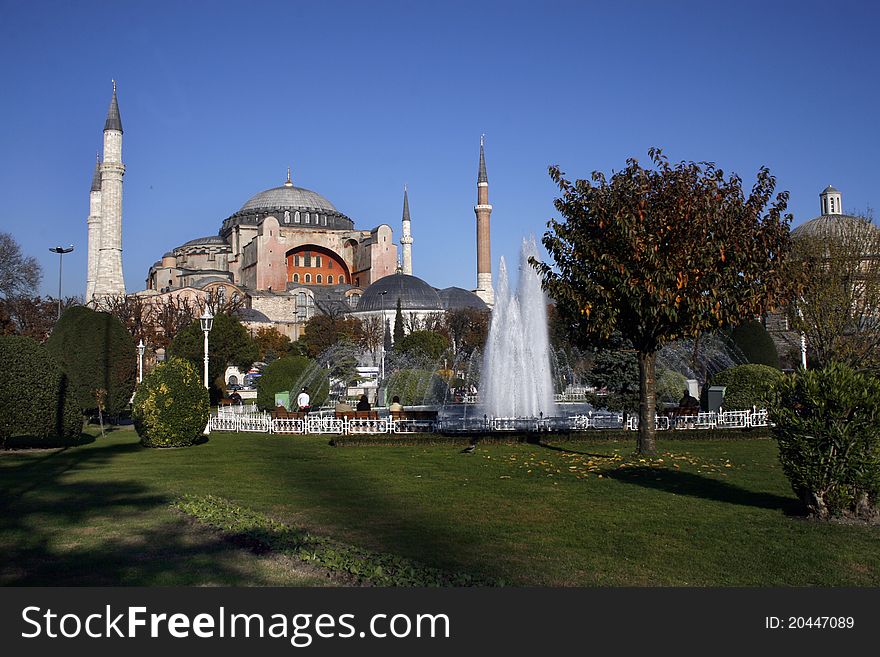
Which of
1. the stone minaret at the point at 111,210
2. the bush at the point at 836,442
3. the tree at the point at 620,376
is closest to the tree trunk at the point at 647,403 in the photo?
the bush at the point at 836,442

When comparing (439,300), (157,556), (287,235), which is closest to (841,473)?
(157,556)

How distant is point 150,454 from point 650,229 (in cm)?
893

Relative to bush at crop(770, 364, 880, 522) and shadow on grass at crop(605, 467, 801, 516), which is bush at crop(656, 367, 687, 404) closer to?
shadow on grass at crop(605, 467, 801, 516)

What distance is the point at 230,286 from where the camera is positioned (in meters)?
69.9

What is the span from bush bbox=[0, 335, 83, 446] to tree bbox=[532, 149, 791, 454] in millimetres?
8756

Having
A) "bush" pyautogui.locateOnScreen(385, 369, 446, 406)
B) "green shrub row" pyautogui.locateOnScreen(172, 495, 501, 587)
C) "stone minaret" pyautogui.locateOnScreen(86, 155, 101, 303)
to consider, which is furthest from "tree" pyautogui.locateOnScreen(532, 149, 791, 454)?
"stone minaret" pyautogui.locateOnScreen(86, 155, 101, 303)

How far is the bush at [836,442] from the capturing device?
691 cm

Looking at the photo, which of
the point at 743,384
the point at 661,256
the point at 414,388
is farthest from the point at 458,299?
the point at 661,256

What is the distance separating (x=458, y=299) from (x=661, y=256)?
6054cm

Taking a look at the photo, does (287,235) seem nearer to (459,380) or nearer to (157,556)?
(459,380)

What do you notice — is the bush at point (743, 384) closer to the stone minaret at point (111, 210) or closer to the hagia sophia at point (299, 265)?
the stone minaret at point (111, 210)

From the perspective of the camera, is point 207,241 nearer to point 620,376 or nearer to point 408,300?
point 408,300

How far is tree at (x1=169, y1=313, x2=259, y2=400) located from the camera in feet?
107

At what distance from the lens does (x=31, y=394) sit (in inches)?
554
